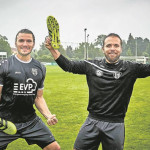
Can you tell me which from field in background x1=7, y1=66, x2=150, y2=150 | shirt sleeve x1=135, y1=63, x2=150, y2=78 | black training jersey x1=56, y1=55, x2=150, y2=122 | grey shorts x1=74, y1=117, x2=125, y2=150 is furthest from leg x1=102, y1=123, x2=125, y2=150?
field in background x1=7, y1=66, x2=150, y2=150

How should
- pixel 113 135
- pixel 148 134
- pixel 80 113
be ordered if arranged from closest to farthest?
pixel 113 135, pixel 148 134, pixel 80 113

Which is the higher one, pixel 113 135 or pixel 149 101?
pixel 113 135

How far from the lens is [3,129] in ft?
11.6

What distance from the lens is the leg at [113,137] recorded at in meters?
3.43

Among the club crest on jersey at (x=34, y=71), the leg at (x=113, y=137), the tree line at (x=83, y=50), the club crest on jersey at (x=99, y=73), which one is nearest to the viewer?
the leg at (x=113, y=137)

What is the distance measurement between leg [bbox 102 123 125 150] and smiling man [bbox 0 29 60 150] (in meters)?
0.85

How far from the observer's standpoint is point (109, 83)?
3.48 meters

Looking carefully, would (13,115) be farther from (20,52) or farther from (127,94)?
(127,94)

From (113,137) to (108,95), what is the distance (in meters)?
0.58

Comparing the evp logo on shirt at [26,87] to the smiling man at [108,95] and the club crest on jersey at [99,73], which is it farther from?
the club crest on jersey at [99,73]

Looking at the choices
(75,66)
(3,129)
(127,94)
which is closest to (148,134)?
(127,94)

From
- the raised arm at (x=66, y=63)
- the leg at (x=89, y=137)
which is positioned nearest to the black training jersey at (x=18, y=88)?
the raised arm at (x=66, y=63)

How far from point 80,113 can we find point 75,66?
5345mm

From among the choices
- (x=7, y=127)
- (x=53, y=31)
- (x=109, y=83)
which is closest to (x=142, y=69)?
(x=109, y=83)
